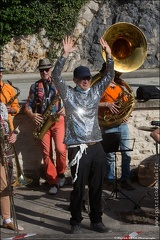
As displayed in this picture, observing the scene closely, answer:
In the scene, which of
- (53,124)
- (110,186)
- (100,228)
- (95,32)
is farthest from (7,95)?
(95,32)

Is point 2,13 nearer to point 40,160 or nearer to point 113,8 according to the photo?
point 113,8

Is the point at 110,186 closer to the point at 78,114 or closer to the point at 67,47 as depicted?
the point at 78,114

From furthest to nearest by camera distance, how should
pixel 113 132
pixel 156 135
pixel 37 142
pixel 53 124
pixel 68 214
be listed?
1. pixel 37 142
2. pixel 53 124
3. pixel 113 132
4. pixel 68 214
5. pixel 156 135

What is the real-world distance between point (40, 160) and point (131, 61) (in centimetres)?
227

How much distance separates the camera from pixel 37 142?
835 centimetres

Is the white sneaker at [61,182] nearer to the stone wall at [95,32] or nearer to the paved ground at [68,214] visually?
the paved ground at [68,214]

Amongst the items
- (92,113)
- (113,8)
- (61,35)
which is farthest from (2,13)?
(92,113)

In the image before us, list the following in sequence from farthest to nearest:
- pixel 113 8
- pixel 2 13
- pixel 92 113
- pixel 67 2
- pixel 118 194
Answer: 1. pixel 113 8
2. pixel 67 2
3. pixel 2 13
4. pixel 118 194
5. pixel 92 113

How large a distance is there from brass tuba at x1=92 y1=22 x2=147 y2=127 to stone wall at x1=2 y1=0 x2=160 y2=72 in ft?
58.6

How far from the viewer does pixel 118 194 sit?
7758 mm

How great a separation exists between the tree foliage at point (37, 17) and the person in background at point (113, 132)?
17.9 metres

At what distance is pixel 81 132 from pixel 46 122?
178 cm

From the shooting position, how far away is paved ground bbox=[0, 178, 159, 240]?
6.04 meters

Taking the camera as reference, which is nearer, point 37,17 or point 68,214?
point 68,214
